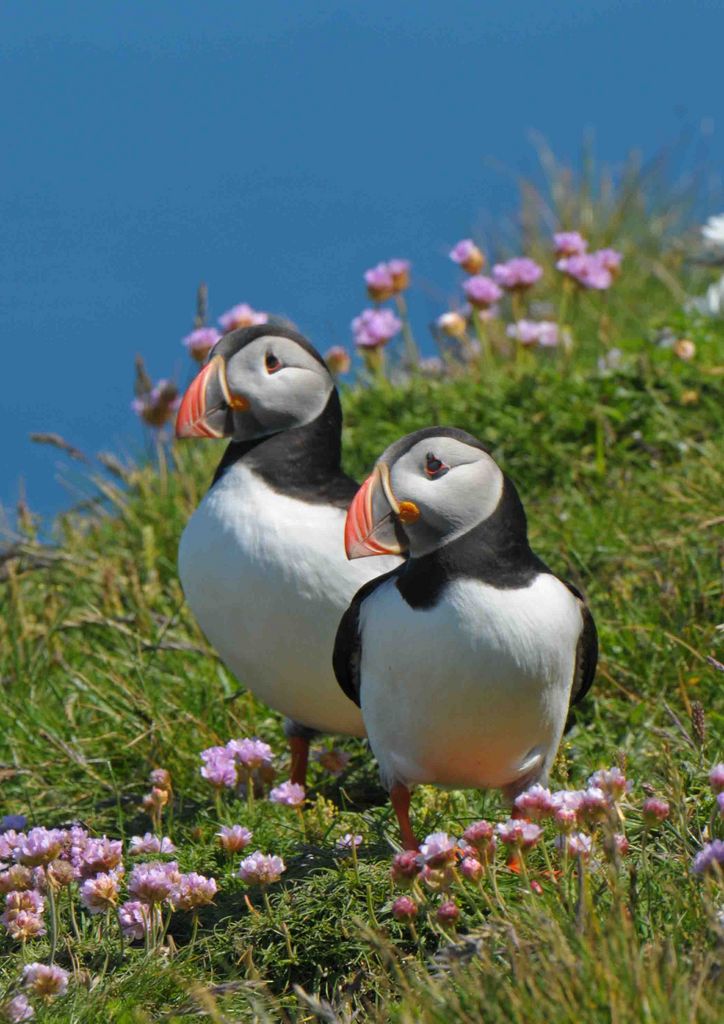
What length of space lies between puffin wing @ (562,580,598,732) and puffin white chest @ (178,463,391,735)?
69 cm

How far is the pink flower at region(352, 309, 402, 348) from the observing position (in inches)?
275

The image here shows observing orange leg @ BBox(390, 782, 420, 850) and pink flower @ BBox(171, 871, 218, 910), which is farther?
orange leg @ BBox(390, 782, 420, 850)

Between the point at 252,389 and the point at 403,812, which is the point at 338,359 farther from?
the point at 403,812

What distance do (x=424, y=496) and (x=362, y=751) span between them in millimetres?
1698

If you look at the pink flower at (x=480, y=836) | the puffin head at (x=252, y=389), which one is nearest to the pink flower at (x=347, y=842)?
the pink flower at (x=480, y=836)

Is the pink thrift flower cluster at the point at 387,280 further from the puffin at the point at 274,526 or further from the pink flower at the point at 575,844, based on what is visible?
the pink flower at the point at 575,844

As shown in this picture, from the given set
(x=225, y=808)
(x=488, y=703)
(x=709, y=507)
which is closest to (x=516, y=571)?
(x=488, y=703)

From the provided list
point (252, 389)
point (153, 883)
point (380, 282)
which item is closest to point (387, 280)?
point (380, 282)

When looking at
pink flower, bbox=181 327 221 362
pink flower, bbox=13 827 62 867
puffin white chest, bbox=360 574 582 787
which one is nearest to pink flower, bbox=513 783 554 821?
puffin white chest, bbox=360 574 582 787

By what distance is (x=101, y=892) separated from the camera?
3.38m

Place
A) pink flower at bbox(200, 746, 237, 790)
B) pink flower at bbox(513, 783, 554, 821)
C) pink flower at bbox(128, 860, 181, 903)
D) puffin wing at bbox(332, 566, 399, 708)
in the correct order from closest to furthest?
pink flower at bbox(513, 783, 554, 821), pink flower at bbox(128, 860, 181, 903), puffin wing at bbox(332, 566, 399, 708), pink flower at bbox(200, 746, 237, 790)

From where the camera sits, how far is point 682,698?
4953 mm

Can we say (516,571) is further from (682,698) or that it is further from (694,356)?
(694,356)

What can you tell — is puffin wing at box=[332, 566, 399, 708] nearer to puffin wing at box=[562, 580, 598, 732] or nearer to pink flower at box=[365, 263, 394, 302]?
puffin wing at box=[562, 580, 598, 732]
